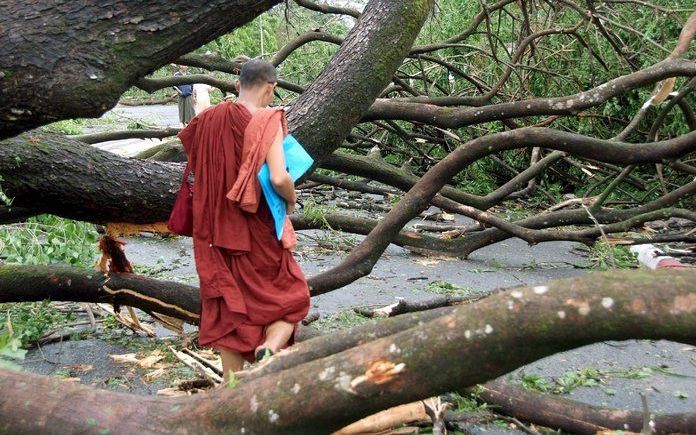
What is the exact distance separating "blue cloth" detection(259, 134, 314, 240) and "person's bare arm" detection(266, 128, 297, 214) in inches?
2.5

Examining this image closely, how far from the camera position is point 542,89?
9.26m

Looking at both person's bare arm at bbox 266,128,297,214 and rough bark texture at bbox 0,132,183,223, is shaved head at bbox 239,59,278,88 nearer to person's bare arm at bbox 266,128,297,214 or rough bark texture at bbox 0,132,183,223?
person's bare arm at bbox 266,128,297,214

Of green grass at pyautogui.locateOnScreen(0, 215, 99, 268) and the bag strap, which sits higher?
the bag strap

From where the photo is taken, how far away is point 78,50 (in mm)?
2348

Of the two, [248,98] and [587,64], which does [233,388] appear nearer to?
[248,98]

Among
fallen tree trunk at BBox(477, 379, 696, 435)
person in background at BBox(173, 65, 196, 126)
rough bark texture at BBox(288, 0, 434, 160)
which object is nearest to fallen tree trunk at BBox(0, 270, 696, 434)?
fallen tree trunk at BBox(477, 379, 696, 435)

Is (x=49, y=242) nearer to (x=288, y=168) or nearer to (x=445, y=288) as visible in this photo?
(x=288, y=168)

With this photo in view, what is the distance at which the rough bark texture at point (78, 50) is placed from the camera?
2293 millimetres

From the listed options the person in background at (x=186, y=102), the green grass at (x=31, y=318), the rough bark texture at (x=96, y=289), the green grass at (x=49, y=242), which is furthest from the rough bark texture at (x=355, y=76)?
the person in background at (x=186, y=102)

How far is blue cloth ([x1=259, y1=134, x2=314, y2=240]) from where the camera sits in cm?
373

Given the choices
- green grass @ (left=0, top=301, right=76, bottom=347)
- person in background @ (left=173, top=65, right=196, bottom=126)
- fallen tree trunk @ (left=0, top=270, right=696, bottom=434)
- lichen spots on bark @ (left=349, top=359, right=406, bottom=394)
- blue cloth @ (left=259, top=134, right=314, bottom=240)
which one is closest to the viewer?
fallen tree trunk @ (left=0, top=270, right=696, bottom=434)

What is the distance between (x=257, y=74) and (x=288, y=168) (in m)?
0.49

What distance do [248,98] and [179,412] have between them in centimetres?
229

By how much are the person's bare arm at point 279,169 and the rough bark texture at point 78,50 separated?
3.80 feet
